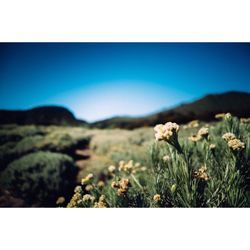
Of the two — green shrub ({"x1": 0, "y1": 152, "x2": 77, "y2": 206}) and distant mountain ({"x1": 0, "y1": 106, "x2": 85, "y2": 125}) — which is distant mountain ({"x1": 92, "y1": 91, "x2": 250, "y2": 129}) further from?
green shrub ({"x1": 0, "y1": 152, "x2": 77, "y2": 206})

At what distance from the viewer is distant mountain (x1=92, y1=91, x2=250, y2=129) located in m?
3.46

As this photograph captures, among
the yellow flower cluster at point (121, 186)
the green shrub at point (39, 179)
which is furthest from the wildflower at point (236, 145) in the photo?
the green shrub at point (39, 179)

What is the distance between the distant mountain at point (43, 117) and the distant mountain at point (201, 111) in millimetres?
954

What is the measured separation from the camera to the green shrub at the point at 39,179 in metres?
3.15

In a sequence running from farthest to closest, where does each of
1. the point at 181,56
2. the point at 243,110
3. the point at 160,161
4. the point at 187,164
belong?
1. the point at 243,110
2. the point at 181,56
3. the point at 160,161
4. the point at 187,164

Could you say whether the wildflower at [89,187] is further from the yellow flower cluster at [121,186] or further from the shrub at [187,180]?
the yellow flower cluster at [121,186]

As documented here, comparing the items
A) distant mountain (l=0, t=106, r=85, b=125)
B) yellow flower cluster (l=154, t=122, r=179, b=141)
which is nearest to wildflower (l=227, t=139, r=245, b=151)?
yellow flower cluster (l=154, t=122, r=179, b=141)

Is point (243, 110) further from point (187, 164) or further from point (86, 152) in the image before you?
point (86, 152)

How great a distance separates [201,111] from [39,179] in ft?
12.6

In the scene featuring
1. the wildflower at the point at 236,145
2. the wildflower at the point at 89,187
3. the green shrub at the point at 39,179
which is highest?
the wildflower at the point at 236,145

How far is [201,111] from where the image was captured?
5738 mm
